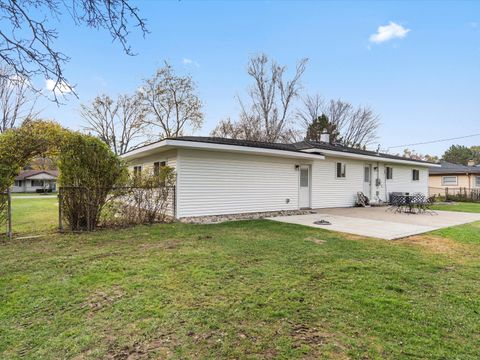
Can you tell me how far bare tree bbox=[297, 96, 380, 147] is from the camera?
33.4 m

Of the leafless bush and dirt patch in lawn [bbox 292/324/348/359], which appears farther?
the leafless bush

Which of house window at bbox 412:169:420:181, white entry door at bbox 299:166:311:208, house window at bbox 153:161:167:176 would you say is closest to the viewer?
house window at bbox 153:161:167:176

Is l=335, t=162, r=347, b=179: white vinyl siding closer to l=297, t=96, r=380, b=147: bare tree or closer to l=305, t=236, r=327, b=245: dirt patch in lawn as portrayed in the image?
l=305, t=236, r=327, b=245: dirt patch in lawn

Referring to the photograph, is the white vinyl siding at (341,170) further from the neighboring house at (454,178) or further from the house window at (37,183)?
the house window at (37,183)

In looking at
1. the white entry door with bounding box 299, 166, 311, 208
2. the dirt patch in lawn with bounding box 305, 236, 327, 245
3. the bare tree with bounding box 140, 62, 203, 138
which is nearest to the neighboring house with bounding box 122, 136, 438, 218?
the white entry door with bounding box 299, 166, 311, 208

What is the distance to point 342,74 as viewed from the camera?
20109mm

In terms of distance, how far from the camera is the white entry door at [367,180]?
53.7 ft

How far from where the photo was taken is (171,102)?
92.0 ft

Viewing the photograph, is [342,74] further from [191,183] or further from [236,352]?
[236,352]

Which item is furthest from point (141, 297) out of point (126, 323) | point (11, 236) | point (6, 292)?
point (11, 236)

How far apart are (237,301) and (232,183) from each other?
7.41m

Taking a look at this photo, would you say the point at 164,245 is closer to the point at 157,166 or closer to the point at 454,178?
the point at 157,166

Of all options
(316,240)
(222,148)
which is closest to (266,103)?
(222,148)

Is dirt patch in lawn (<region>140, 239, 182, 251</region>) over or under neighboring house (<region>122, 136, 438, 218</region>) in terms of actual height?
under
